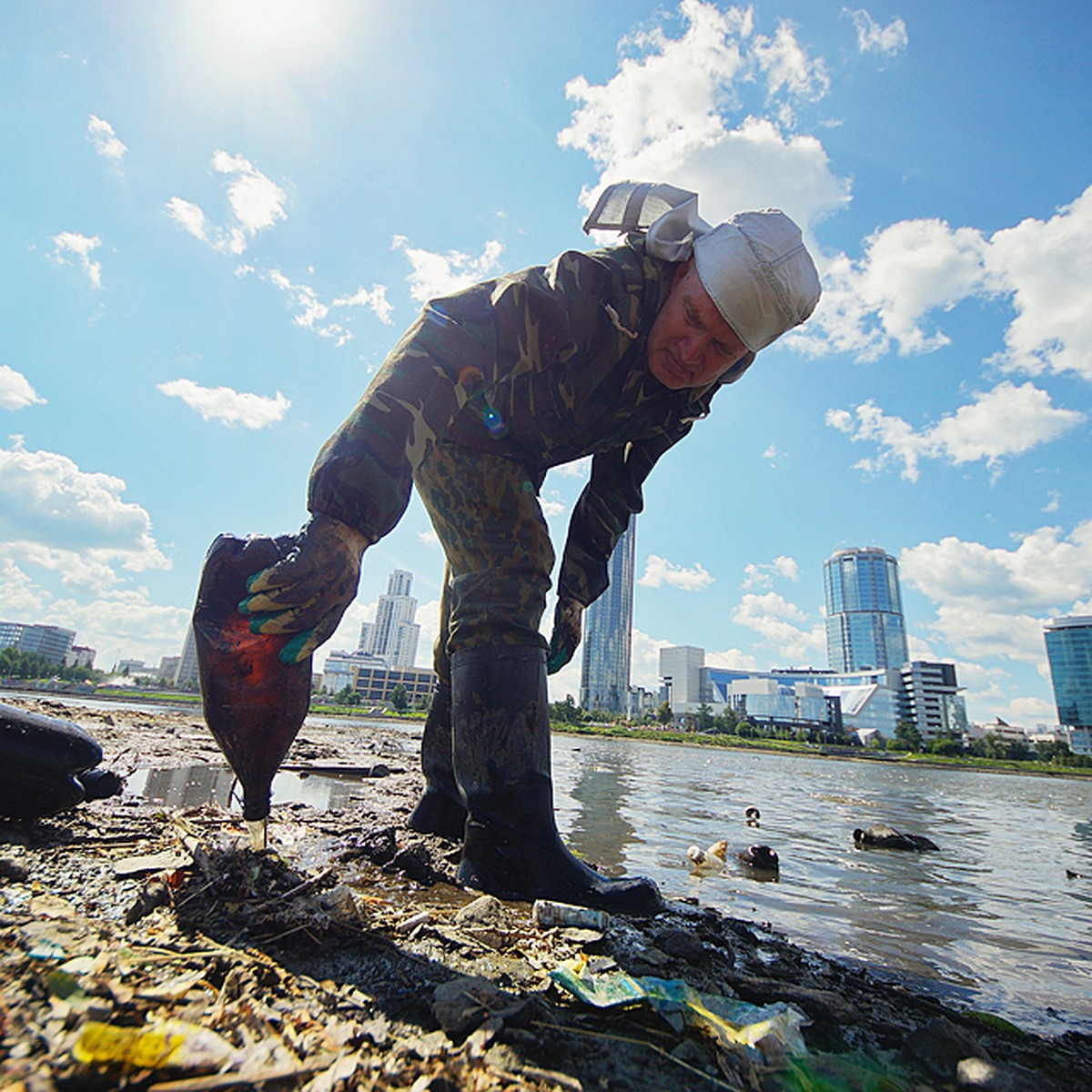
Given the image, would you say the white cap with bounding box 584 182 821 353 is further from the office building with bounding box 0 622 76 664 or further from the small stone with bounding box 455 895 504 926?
the office building with bounding box 0 622 76 664

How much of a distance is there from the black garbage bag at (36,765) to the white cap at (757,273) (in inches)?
85.5

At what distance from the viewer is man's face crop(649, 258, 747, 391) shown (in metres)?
1.74

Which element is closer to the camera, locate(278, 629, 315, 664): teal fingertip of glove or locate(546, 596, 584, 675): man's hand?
locate(278, 629, 315, 664): teal fingertip of glove

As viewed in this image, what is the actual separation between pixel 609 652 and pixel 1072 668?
7091cm

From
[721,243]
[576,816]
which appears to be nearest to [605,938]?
[721,243]

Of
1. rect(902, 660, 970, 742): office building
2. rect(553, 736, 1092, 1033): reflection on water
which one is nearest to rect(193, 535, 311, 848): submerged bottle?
rect(553, 736, 1092, 1033): reflection on water

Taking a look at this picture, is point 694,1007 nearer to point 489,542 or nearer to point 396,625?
point 489,542

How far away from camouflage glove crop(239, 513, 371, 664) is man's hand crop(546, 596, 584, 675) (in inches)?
49.6

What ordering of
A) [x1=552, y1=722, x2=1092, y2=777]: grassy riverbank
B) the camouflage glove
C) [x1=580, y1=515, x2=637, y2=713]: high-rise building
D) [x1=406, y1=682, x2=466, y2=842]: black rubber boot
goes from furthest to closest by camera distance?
[x1=580, y1=515, x2=637, y2=713]: high-rise building
[x1=552, y1=722, x2=1092, y2=777]: grassy riverbank
[x1=406, y1=682, x2=466, y2=842]: black rubber boot
the camouflage glove

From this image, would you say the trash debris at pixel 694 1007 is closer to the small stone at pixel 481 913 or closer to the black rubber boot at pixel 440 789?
the small stone at pixel 481 913

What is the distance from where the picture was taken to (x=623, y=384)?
197 centimetres

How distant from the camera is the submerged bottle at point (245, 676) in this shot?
3.95ft

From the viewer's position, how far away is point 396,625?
432 feet

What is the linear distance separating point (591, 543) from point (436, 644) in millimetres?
750
